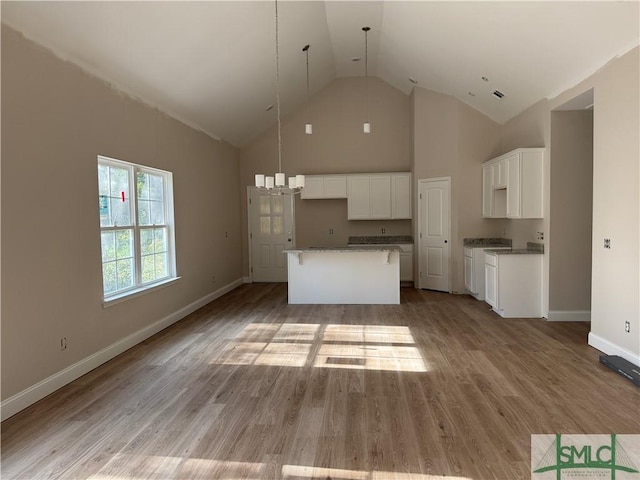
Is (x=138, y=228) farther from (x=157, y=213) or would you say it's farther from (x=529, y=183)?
(x=529, y=183)

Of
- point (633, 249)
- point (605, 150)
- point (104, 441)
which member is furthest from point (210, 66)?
point (633, 249)

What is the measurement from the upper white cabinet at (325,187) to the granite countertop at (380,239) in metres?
0.96

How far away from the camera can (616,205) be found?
3.49 meters

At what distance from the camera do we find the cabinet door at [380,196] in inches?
296

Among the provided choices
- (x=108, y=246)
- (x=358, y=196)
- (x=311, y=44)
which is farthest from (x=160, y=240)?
(x=358, y=196)

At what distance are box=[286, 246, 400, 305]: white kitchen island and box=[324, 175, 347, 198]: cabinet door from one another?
2.00 m

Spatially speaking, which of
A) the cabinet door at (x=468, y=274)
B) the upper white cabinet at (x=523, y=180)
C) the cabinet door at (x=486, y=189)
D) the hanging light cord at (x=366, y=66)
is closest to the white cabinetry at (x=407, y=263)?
the cabinet door at (x=468, y=274)

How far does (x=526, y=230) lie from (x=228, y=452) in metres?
5.03

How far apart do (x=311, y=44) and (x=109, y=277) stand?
4262 mm

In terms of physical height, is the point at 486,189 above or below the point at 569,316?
above

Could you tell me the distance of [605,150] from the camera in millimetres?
3645

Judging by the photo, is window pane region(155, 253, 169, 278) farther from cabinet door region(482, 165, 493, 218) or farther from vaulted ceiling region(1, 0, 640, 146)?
cabinet door region(482, 165, 493, 218)

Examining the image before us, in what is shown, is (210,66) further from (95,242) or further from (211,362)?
(211,362)

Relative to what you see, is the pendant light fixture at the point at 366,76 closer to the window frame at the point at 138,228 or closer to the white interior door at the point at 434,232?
the white interior door at the point at 434,232
